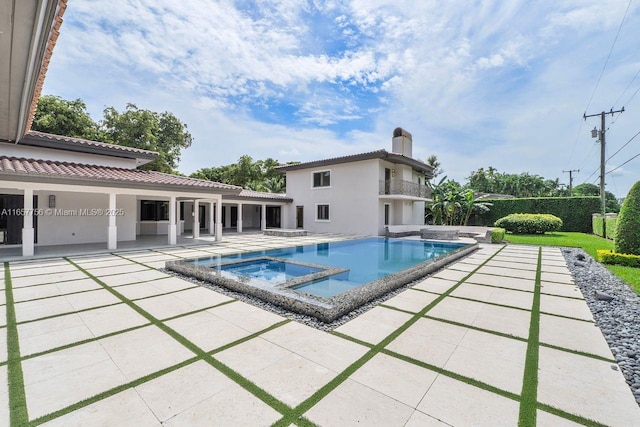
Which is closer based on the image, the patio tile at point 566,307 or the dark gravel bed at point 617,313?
the dark gravel bed at point 617,313

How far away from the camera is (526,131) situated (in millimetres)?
20953

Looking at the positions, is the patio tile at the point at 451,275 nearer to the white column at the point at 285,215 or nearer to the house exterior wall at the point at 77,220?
the house exterior wall at the point at 77,220

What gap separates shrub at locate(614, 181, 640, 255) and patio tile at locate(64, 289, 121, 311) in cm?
1551

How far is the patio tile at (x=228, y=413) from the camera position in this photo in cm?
238

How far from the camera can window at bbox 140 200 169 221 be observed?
19984 millimetres

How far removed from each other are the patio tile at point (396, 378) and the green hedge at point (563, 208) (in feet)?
90.9

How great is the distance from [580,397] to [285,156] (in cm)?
3548

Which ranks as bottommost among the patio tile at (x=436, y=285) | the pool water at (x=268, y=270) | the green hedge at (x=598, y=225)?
the pool water at (x=268, y=270)

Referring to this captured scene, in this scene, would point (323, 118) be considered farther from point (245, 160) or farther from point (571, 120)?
Result: point (571, 120)

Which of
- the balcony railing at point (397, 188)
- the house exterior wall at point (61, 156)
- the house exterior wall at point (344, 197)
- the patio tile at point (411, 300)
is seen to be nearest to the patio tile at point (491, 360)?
the patio tile at point (411, 300)

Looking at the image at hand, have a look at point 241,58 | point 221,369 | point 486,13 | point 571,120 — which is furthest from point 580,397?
point 571,120

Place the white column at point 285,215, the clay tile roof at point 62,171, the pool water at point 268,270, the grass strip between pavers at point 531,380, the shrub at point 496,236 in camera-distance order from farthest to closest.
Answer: the white column at point 285,215 < the shrub at point 496,236 < the clay tile roof at point 62,171 < the pool water at point 268,270 < the grass strip between pavers at point 531,380

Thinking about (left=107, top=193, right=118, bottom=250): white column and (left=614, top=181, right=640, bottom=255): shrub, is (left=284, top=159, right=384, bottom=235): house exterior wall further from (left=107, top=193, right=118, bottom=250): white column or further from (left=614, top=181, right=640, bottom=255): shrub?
(left=107, top=193, right=118, bottom=250): white column

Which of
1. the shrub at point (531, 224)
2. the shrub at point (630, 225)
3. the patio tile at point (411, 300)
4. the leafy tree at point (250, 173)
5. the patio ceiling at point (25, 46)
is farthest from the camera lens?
the leafy tree at point (250, 173)
